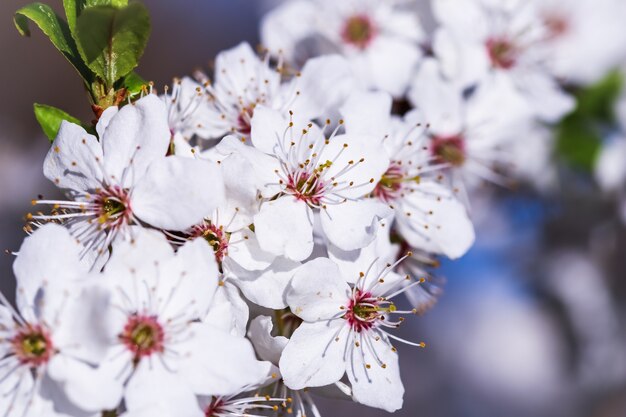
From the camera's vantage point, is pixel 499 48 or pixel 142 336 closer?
pixel 142 336

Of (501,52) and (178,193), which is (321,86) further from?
(501,52)

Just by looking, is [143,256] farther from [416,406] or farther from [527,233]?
[416,406]

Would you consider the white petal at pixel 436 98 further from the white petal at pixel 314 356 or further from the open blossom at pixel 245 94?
the white petal at pixel 314 356

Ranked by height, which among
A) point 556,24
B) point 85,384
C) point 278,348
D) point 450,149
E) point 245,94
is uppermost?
point 556,24

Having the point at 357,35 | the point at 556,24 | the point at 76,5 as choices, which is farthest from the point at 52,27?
the point at 556,24

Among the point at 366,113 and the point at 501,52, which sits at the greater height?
Answer: the point at 501,52

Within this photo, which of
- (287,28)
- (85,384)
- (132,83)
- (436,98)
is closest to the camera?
(85,384)

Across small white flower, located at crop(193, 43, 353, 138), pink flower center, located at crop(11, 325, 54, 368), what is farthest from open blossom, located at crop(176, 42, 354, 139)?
pink flower center, located at crop(11, 325, 54, 368)

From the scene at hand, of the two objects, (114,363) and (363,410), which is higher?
(363,410)

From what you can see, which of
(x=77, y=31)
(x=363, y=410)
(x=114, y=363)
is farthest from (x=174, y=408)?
(x=363, y=410)
